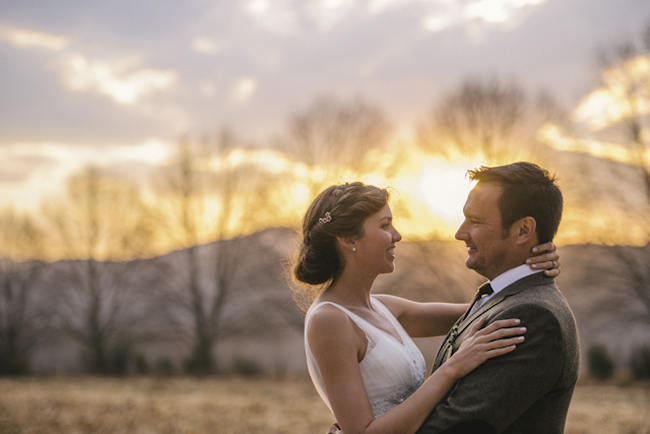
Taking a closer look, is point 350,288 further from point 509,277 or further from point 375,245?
point 509,277

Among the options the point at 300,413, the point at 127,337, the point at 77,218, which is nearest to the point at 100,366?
the point at 127,337

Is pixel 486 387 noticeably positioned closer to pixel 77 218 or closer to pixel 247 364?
pixel 247 364

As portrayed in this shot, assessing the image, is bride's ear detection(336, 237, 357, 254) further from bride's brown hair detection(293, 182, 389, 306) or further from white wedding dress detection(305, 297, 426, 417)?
white wedding dress detection(305, 297, 426, 417)

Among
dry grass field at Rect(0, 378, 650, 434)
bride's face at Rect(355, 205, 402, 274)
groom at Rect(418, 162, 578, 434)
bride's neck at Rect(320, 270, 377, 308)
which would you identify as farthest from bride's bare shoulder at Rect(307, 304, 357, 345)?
dry grass field at Rect(0, 378, 650, 434)

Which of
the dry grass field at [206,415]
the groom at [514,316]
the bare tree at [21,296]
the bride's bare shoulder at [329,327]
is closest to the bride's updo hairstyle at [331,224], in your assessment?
the bride's bare shoulder at [329,327]

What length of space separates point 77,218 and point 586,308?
34.6m

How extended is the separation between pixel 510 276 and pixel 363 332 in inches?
37.6

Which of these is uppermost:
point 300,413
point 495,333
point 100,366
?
point 495,333

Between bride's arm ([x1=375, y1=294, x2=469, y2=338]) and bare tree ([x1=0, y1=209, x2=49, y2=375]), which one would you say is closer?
bride's arm ([x1=375, y1=294, x2=469, y2=338])

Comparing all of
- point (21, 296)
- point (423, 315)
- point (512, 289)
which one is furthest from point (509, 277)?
point (21, 296)

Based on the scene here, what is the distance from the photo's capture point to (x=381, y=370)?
3.88m

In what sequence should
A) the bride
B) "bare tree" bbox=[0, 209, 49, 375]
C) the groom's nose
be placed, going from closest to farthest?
the bride < the groom's nose < "bare tree" bbox=[0, 209, 49, 375]

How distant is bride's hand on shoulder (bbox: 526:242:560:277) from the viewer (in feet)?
11.6

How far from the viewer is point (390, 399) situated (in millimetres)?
3855
